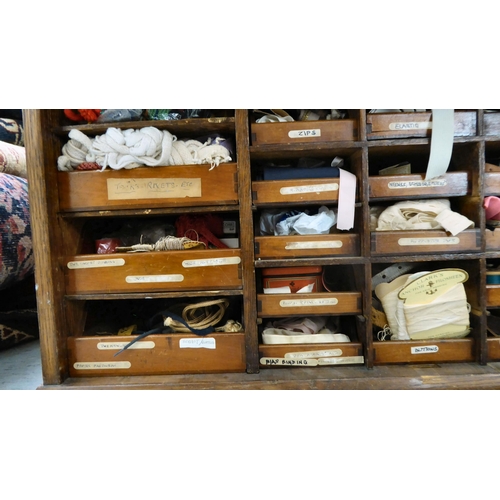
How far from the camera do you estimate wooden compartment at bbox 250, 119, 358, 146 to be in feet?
3.57

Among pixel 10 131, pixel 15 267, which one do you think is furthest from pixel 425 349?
pixel 10 131

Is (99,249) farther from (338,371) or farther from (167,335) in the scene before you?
(338,371)

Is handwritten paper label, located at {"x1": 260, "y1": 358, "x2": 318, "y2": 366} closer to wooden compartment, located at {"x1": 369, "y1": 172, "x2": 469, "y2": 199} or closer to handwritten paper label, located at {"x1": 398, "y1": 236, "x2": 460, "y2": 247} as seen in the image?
handwritten paper label, located at {"x1": 398, "y1": 236, "x2": 460, "y2": 247}

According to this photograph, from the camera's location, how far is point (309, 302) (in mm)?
1119

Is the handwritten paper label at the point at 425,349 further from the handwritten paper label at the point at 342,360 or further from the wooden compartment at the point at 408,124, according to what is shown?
the wooden compartment at the point at 408,124

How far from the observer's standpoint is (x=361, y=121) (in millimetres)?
1064

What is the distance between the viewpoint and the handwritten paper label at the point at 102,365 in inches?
44.4

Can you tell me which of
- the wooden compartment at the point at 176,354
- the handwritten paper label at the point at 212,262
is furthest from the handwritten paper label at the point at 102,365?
the handwritten paper label at the point at 212,262

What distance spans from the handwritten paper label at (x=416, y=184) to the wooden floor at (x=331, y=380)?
2.18 feet

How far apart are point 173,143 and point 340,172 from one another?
24.3 inches

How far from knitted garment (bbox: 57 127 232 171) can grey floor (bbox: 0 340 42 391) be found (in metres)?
0.82

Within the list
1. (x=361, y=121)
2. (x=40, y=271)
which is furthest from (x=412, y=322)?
(x=40, y=271)

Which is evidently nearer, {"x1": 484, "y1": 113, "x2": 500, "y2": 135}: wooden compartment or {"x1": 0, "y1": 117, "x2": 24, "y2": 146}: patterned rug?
{"x1": 484, "y1": 113, "x2": 500, "y2": 135}: wooden compartment

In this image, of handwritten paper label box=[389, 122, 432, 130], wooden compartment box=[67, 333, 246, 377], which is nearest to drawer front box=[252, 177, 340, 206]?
handwritten paper label box=[389, 122, 432, 130]
